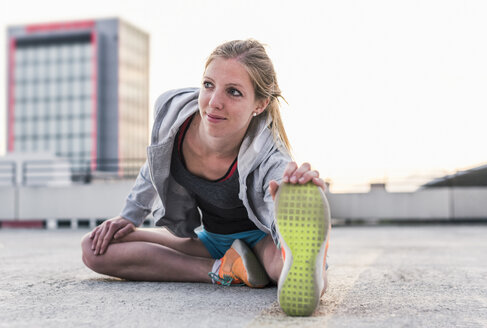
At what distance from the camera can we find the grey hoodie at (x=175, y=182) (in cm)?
218

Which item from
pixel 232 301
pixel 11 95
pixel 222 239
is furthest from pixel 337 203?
pixel 11 95

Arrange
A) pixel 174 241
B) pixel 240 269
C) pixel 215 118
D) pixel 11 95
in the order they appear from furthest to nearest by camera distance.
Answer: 1. pixel 11 95
2. pixel 174 241
3. pixel 240 269
4. pixel 215 118

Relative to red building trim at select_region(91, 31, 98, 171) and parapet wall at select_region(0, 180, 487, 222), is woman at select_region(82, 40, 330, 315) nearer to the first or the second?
parapet wall at select_region(0, 180, 487, 222)

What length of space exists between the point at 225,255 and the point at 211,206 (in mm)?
241

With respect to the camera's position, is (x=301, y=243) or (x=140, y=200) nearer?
(x=301, y=243)

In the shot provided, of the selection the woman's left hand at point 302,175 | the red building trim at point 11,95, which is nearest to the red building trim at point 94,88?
the red building trim at point 11,95

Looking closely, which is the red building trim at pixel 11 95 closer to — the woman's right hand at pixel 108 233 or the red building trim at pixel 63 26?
the red building trim at pixel 63 26

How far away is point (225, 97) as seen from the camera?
2072 millimetres

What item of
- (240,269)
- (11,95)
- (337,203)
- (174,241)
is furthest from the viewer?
(11,95)

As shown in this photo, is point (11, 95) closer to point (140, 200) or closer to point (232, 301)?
point (140, 200)

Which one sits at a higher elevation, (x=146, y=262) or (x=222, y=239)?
(x=222, y=239)

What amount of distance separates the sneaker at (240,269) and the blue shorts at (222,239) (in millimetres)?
71

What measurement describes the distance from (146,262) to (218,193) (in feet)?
1.74

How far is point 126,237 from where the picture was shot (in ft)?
8.57
